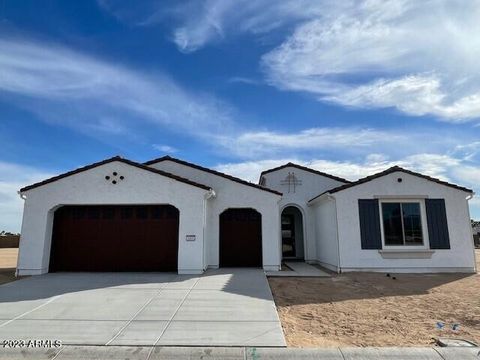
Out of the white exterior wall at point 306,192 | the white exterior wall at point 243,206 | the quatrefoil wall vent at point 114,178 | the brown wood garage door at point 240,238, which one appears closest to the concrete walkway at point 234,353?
the quatrefoil wall vent at point 114,178

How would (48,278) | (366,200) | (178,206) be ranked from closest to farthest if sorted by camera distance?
(48,278)
(178,206)
(366,200)

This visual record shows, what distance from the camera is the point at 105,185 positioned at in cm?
1171

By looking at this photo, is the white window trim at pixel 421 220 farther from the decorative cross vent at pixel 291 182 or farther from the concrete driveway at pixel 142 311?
the concrete driveway at pixel 142 311

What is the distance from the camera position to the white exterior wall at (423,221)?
12.1 meters

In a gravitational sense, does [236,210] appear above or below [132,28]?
below

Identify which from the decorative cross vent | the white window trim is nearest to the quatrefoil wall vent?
the decorative cross vent

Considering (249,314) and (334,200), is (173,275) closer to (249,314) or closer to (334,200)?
(249,314)

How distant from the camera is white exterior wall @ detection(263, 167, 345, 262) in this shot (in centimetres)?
1572

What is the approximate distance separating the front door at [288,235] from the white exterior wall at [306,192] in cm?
128

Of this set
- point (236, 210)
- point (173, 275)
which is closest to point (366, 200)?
point (236, 210)

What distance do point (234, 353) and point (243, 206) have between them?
8735 millimetres

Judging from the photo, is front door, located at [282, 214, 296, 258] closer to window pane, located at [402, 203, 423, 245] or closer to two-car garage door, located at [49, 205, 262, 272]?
window pane, located at [402, 203, 423, 245]

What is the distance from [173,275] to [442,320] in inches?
305

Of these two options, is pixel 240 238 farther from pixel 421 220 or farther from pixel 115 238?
pixel 421 220
